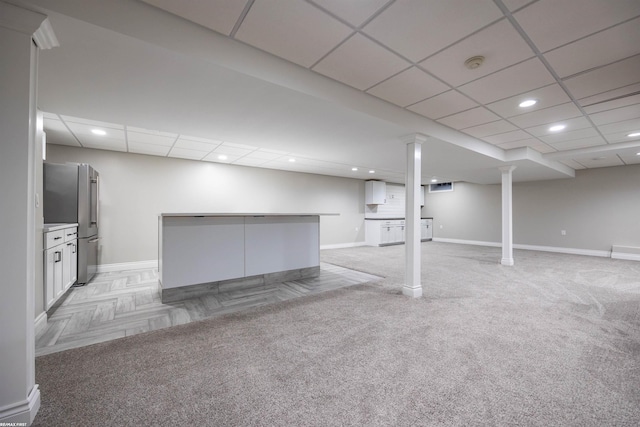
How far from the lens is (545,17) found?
5.62 ft

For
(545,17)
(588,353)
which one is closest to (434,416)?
(588,353)

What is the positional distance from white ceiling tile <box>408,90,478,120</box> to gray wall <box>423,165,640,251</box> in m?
6.74

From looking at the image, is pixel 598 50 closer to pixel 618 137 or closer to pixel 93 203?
pixel 618 137

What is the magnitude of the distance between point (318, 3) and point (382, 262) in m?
5.22

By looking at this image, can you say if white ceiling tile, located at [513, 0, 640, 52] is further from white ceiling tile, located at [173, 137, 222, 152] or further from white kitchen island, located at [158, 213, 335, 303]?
white ceiling tile, located at [173, 137, 222, 152]

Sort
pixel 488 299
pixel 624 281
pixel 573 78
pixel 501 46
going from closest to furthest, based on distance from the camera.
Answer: pixel 501 46, pixel 573 78, pixel 488 299, pixel 624 281

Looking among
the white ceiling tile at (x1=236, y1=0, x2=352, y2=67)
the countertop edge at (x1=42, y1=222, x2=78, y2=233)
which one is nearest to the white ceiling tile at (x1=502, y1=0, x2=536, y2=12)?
the white ceiling tile at (x1=236, y1=0, x2=352, y2=67)

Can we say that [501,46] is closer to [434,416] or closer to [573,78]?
[573,78]

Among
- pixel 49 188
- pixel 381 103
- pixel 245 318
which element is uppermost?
pixel 381 103

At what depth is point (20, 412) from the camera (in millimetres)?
1370

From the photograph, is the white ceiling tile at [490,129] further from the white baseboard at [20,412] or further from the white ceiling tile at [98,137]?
the white ceiling tile at [98,137]

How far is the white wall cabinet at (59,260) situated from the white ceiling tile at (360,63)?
338cm

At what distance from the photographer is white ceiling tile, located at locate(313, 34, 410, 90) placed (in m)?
2.04

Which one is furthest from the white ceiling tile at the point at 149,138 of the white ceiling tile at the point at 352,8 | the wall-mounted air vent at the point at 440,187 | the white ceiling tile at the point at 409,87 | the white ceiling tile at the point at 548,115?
the wall-mounted air vent at the point at 440,187
